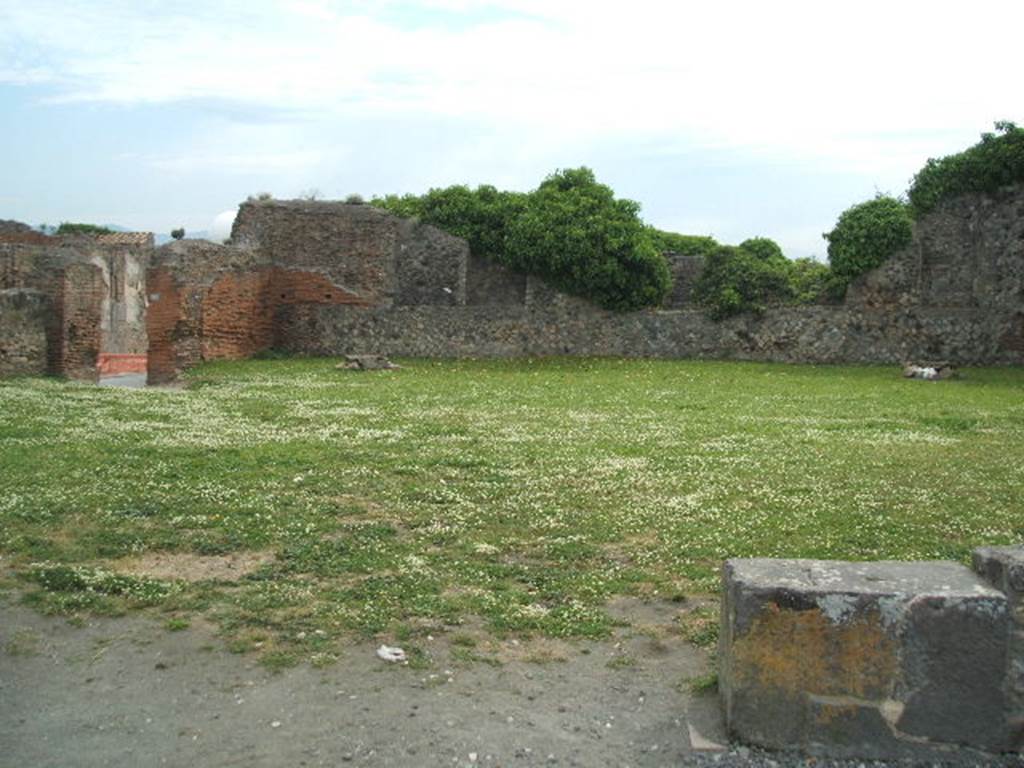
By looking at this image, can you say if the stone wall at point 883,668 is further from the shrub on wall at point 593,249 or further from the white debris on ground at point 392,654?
the shrub on wall at point 593,249

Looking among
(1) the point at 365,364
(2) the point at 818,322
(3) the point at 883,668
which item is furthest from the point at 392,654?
(2) the point at 818,322

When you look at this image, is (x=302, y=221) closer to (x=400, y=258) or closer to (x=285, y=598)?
(x=400, y=258)

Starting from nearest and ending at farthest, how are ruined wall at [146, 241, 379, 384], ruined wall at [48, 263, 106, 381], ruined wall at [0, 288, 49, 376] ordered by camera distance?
ruined wall at [0, 288, 49, 376] → ruined wall at [48, 263, 106, 381] → ruined wall at [146, 241, 379, 384]

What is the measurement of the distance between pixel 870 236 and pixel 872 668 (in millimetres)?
20452

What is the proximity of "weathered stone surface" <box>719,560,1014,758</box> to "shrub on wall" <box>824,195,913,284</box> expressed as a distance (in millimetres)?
19940

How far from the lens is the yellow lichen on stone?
403 centimetres

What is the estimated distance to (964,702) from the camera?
403 centimetres

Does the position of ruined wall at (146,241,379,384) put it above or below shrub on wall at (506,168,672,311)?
below

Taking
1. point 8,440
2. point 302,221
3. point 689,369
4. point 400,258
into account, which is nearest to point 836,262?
point 689,369

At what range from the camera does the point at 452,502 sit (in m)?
7.96

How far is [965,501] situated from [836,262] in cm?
1608

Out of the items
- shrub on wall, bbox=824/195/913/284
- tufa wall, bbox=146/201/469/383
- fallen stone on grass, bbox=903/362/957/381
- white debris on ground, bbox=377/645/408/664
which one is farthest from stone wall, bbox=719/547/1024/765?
shrub on wall, bbox=824/195/913/284

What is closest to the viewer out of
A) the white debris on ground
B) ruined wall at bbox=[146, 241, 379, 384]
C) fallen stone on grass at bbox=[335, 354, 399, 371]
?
the white debris on ground

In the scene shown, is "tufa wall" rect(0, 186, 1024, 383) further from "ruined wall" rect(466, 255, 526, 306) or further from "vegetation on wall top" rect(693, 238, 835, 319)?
"vegetation on wall top" rect(693, 238, 835, 319)
